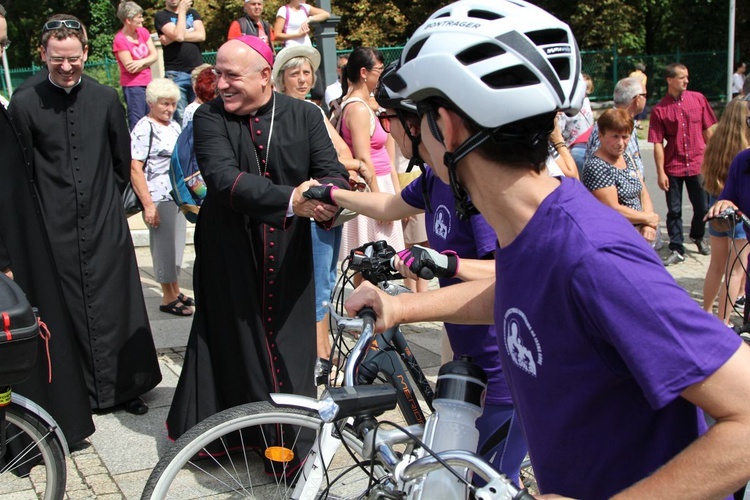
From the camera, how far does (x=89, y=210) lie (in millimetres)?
4816

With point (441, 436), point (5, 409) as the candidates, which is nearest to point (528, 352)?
point (441, 436)

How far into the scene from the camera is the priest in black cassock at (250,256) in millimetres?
3961

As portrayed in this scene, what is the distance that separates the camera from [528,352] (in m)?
1.61

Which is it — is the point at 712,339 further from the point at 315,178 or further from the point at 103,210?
the point at 103,210

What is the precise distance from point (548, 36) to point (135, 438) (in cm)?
365

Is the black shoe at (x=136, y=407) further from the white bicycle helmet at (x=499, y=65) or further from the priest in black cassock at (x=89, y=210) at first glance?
the white bicycle helmet at (x=499, y=65)

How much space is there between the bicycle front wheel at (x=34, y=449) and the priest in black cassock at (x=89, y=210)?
0.89 meters

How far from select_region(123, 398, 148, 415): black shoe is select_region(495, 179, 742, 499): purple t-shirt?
12.0ft

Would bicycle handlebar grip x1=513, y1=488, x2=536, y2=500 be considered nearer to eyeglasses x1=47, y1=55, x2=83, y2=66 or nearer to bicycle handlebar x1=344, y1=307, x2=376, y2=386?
bicycle handlebar x1=344, y1=307, x2=376, y2=386

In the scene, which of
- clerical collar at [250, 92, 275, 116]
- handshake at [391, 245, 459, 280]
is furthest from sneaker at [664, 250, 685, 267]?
handshake at [391, 245, 459, 280]

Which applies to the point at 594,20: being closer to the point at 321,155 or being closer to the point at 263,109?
the point at 321,155

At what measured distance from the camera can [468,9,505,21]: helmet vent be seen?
1.74 m

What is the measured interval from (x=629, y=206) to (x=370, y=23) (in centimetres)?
2445

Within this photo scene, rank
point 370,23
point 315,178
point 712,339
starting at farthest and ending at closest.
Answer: point 370,23 → point 315,178 → point 712,339
